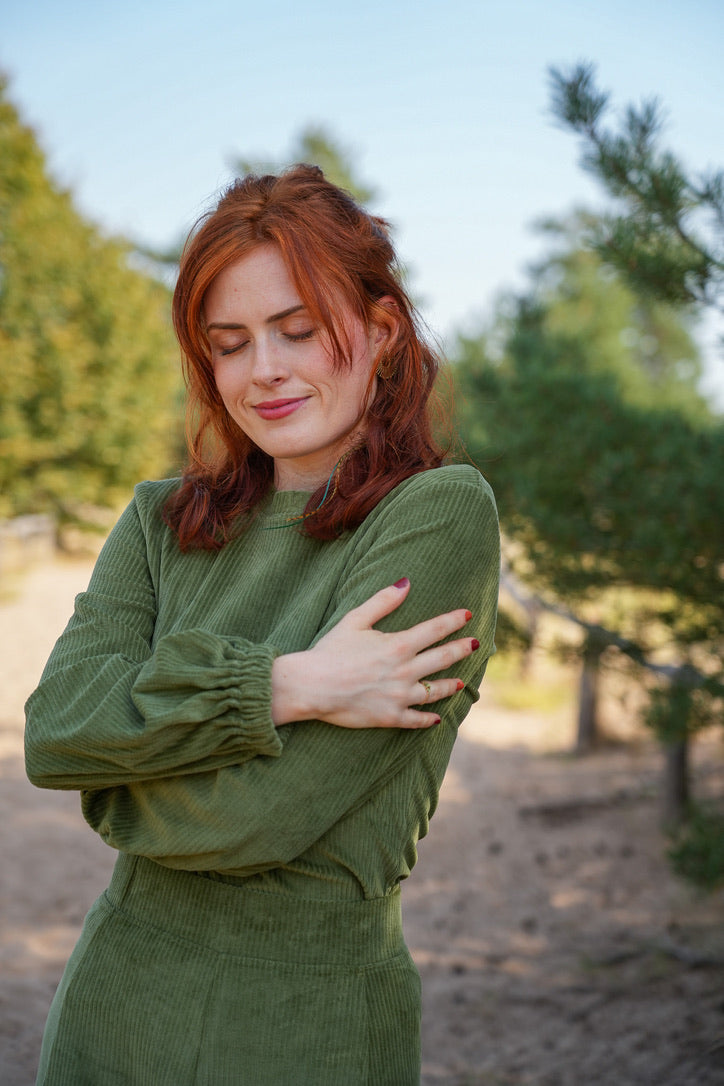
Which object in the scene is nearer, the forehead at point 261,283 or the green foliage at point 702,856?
the forehead at point 261,283

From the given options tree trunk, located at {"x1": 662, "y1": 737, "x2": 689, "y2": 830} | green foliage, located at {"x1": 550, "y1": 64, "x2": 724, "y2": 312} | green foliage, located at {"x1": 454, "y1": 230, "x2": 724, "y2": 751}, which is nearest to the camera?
green foliage, located at {"x1": 550, "y1": 64, "x2": 724, "y2": 312}

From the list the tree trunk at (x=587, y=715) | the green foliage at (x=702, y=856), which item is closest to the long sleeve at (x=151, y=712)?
the green foliage at (x=702, y=856)

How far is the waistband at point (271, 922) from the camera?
129 centimetres

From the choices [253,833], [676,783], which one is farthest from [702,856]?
[676,783]

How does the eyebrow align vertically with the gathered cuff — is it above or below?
above

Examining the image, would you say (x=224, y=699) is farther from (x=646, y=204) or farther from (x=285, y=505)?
(x=646, y=204)

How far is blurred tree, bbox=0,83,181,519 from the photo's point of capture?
45.5 feet

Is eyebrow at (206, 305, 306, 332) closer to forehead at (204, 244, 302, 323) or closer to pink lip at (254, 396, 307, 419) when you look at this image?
forehead at (204, 244, 302, 323)

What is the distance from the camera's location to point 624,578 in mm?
4082

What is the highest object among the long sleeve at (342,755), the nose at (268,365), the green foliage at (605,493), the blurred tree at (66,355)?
the blurred tree at (66,355)

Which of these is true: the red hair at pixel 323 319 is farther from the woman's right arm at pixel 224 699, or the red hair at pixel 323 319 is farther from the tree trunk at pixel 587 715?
the tree trunk at pixel 587 715

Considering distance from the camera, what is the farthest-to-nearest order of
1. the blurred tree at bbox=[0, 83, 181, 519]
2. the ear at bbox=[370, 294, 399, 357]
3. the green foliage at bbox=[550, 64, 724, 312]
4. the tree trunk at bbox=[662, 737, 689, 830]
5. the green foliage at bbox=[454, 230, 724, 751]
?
the blurred tree at bbox=[0, 83, 181, 519]
the tree trunk at bbox=[662, 737, 689, 830]
the green foliage at bbox=[454, 230, 724, 751]
the green foliage at bbox=[550, 64, 724, 312]
the ear at bbox=[370, 294, 399, 357]

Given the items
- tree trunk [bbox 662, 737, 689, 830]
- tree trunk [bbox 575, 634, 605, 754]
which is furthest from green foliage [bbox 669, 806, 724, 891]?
tree trunk [bbox 575, 634, 605, 754]

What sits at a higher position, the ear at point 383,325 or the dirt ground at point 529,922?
the ear at point 383,325
